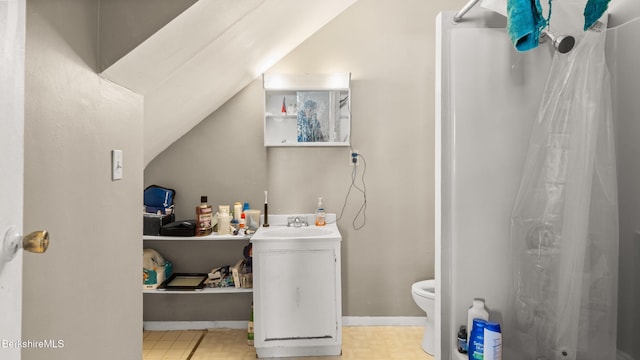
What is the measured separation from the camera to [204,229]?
2.60 m

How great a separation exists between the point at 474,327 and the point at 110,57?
149cm

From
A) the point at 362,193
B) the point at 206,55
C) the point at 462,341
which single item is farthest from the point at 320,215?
the point at 462,341

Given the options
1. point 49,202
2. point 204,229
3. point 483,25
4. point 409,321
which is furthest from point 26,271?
point 409,321

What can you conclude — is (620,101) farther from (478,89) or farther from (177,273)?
(177,273)

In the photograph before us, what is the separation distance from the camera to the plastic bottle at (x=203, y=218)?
8.51 ft

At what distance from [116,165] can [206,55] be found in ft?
2.51

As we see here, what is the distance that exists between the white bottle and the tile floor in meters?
1.20

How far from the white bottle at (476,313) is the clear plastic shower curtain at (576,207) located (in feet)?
0.54

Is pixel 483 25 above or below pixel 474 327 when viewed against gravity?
above

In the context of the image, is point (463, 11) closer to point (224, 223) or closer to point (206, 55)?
point (206, 55)

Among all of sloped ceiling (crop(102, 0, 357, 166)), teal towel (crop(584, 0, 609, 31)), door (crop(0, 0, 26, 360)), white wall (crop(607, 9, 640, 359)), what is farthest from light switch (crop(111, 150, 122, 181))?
white wall (crop(607, 9, 640, 359))

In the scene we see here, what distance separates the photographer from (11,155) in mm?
679

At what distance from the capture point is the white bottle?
1.38 metres

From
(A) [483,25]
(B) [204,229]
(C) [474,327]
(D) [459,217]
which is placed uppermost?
(A) [483,25]
